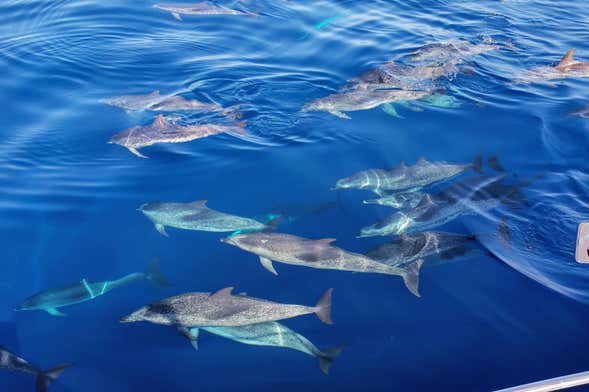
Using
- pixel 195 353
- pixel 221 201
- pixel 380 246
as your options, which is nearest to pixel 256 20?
pixel 221 201

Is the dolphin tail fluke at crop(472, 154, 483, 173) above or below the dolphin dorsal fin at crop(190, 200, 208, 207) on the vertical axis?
above

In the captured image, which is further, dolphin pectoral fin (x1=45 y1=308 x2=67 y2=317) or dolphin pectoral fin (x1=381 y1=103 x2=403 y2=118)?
dolphin pectoral fin (x1=381 y1=103 x2=403 y2=118)

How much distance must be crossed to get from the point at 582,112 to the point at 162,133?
7.93 m

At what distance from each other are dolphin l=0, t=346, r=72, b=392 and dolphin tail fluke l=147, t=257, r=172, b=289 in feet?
4.58

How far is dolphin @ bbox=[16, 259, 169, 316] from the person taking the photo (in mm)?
5832

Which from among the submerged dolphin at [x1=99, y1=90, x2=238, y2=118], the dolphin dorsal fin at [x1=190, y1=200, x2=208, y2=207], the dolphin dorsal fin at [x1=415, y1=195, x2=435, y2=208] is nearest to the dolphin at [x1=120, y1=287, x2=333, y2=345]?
the dolphin dorsal fin at [x1=190, y1=200, x2=208, y2=207]

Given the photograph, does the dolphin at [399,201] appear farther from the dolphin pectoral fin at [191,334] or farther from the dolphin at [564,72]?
the dolphin at [564,72]

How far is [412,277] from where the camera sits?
6020 mm

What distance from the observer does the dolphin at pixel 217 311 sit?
5395 millimetres

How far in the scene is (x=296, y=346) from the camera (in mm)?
5391

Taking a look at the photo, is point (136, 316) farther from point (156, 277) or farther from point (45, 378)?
point (45, 378)

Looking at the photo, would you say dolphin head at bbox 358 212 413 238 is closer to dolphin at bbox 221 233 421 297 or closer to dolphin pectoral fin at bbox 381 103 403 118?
dolphin at bbox 221 233 421 297

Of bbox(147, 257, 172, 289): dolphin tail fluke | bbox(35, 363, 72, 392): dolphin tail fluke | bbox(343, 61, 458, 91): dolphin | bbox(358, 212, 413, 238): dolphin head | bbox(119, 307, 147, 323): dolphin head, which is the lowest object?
bbox(35, 363, 72, 392): dolphin tail fluke

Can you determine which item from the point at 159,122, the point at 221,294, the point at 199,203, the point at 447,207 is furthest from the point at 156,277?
the point at 447,207
